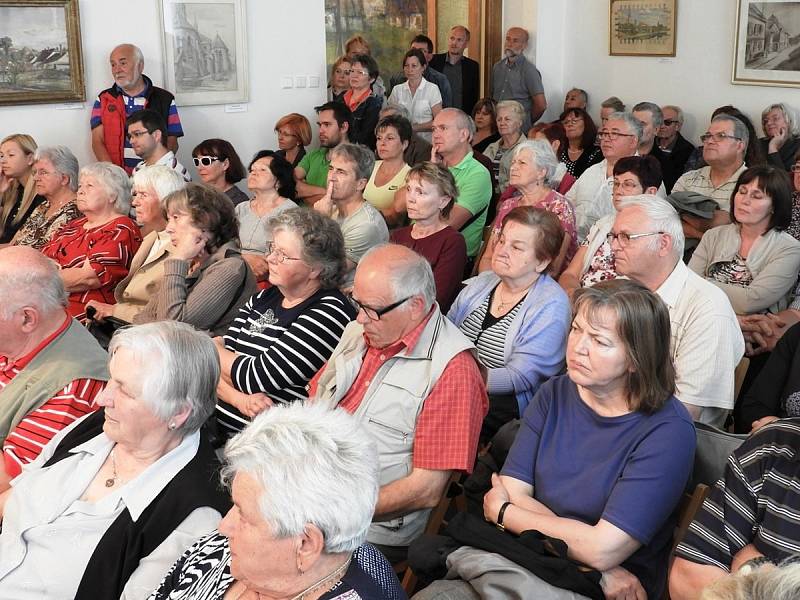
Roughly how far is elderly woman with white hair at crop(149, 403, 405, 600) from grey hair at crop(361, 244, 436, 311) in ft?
2.97

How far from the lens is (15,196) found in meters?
5.70

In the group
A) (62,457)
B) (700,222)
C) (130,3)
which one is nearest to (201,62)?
(130,3)

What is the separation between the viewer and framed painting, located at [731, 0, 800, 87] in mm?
6809

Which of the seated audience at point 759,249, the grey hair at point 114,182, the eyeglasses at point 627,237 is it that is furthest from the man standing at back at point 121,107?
the eyeglasses at point 627,237

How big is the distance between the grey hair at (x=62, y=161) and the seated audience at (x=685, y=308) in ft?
10.9

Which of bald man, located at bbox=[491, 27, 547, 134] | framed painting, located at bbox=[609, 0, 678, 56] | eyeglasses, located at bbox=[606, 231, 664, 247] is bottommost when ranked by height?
eyeglasses, located at bbox=[606, 231, 664, 247]

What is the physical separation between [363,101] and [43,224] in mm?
3121

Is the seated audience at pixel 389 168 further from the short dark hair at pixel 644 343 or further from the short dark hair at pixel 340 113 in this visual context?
the short dark hair at pixel 644 343

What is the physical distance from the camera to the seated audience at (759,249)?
391 centimetres

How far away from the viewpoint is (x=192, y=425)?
7.42 ft

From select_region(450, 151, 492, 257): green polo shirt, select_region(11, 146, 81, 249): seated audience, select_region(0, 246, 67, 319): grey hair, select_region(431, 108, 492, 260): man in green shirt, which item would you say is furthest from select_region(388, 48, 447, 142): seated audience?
select_region(0, 246, 67, 319): grey hair

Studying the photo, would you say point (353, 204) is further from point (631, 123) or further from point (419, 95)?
point (419, 95)

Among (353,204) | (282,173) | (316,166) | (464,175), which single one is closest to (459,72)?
(316,166)

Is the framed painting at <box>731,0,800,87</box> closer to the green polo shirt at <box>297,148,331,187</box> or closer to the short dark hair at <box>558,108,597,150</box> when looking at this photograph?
the short dark hair at <box>558,108,597,150</box>
